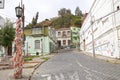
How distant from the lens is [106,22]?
108 ft

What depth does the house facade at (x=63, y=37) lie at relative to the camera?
9375 centimetres

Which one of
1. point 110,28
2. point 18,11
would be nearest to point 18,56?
point 18,11

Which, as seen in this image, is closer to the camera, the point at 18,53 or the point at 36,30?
the point at 18,53

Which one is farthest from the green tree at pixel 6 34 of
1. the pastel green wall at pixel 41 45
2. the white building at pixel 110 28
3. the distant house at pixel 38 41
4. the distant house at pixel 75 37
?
the distant house at pixel 75 37

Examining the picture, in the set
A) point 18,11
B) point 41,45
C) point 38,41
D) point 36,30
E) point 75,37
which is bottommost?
point 41,45

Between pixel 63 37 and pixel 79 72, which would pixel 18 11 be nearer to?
pixel 79 72

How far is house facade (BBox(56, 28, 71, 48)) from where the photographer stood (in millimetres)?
93750

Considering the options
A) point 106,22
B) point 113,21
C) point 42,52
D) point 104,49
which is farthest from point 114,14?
point 42,52

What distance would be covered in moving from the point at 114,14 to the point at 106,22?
4.53m

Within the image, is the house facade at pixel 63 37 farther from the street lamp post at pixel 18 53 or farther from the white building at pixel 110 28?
the street lamp post at pixel 18 53

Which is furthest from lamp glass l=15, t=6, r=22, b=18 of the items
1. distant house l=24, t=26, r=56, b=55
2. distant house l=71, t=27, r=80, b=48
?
distant house l=71, t=27, r=80, b=48

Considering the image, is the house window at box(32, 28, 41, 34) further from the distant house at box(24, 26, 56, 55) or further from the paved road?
the paved road

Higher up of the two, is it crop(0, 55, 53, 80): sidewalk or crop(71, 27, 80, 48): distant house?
crop(71, 27, 80, 48): distant house

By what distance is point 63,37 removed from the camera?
3762 inches
